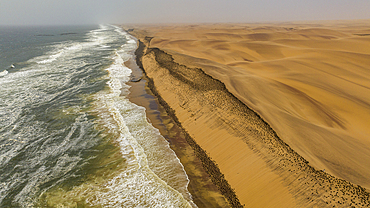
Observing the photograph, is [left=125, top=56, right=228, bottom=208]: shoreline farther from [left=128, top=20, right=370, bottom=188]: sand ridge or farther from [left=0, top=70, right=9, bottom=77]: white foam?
[left=0, top=70, right=9, bottom=77]: white foam

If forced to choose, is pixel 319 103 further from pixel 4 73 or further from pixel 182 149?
pixel 4 73

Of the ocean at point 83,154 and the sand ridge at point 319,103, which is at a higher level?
the sand ridge at point 319,103

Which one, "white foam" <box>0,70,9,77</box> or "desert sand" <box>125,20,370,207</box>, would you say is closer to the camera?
"desert sand" <box>125,20,370,207</box>

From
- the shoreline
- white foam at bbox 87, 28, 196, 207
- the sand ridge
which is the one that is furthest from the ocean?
the sand ridge

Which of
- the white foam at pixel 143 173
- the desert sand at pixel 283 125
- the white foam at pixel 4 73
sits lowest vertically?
the white foam at pixel 143 173

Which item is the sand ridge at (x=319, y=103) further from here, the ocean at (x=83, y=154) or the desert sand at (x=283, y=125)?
the ocean at (x=83, y=154)

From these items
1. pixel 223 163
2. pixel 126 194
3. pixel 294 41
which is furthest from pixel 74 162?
pixel 294 41

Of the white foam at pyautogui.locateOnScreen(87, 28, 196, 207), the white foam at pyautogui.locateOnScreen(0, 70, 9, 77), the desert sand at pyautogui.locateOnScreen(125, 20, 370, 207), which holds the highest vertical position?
the white foam at pyautogui.locateOnScreen(0, 70, 9, 77)

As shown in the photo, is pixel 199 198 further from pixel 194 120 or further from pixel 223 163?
pixel 194 120

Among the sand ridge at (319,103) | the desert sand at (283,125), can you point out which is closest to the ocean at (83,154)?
the desert sand at (283,125)
